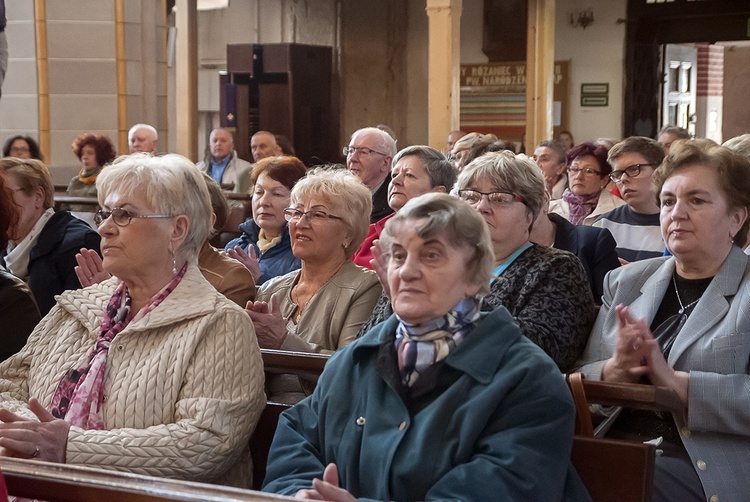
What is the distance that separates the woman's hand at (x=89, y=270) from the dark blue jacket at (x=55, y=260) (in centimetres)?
110

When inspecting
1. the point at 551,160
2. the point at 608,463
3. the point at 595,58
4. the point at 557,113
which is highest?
the point at 595,58

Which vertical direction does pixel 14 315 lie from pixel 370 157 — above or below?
below

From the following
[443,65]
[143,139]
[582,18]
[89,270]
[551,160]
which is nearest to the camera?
[89,270]

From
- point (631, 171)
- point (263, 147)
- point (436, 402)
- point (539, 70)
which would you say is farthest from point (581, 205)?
point (539, 70)

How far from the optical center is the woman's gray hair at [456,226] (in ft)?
7.35

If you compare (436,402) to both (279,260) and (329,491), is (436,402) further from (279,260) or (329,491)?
(279,260)

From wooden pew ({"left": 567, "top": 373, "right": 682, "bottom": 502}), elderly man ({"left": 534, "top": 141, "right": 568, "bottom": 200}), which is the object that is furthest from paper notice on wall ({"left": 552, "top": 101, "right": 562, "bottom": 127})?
wooden pew ({"left": 567, "top": 373, "right": 682, "bottom": 502})

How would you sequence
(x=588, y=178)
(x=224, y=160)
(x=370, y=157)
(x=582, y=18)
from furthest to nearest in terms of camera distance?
1. (x=582, y=18)
2. (x=224, y=160)
3. (x=588, y=178)
4. (x=370, y=157)

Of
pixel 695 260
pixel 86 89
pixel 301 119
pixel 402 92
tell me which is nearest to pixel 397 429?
pixel 695 260

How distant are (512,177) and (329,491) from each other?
1.60 metres

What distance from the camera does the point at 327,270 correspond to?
3633mm

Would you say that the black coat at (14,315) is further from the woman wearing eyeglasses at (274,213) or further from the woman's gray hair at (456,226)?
the woman's gray hair at (456,226)

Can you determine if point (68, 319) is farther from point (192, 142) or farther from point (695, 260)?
point (192, 142)

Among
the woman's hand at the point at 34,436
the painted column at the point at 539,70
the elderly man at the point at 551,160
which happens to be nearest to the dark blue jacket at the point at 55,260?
the woman's hand at the point at 34,436
